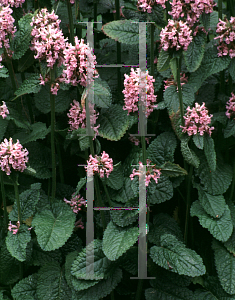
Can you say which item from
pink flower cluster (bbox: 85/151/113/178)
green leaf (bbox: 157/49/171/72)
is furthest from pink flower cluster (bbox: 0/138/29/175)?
green leaf (bbox: 157/49/171/72)

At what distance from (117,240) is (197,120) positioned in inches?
26.2

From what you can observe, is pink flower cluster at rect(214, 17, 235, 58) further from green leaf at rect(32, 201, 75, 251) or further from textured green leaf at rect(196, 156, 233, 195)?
green leaf at rect(32, 201, 75, 251)

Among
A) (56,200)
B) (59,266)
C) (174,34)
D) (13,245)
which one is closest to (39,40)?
(174,34)

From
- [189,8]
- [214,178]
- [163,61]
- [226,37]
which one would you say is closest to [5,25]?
[163,61]

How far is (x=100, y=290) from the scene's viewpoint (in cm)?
192

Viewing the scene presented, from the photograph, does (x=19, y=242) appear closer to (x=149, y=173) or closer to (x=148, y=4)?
(x=149, y=173)

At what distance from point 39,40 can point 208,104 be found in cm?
103

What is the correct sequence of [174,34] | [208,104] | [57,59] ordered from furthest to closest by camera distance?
[208,104], [57,59], [174,34]

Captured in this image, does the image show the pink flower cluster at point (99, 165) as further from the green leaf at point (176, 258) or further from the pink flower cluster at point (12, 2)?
the pink flower cluster at point (12, 2)

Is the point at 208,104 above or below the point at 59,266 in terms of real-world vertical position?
above

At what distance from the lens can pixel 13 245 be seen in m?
1.92

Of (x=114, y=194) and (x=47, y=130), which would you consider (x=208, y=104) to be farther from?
(x=47, y=130)

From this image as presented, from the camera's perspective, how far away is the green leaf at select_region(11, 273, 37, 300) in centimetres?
199

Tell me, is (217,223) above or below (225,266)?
above
